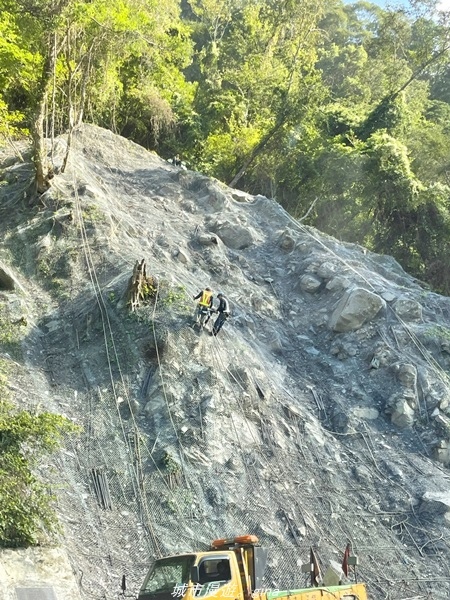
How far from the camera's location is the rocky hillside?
41.4 feet

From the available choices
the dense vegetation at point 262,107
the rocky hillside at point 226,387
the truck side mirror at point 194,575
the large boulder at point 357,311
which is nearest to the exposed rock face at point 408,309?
the rocky hillside at point 226,387

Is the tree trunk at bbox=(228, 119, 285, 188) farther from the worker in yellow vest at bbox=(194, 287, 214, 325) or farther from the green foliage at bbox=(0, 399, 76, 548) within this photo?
the green foliage at bbox=(0, 399, 76, 548)

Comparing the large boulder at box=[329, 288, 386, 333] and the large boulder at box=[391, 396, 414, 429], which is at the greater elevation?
the large boulder at box=[329, 288, 386, 333]

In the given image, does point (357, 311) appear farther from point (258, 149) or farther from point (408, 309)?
point (258, 149)

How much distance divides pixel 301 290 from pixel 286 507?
8.73 metres

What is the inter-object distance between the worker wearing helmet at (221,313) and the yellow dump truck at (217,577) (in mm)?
8043

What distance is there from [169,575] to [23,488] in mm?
3166

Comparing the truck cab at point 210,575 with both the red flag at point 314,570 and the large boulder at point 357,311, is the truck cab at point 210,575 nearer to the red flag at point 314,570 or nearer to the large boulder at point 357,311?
the red flag at point 314,570

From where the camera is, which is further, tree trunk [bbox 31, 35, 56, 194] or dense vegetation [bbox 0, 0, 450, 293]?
dense vegetation [bbox 0, 0, 450, 293]

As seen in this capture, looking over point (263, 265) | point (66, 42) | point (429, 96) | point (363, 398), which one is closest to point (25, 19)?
point (66, 42)

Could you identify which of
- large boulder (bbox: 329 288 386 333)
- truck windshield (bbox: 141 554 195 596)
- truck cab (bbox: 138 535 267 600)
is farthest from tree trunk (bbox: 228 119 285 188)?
truck windshield (bbox: 141 554 195 596)

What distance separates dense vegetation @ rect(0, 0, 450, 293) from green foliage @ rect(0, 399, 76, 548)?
38.7 ft

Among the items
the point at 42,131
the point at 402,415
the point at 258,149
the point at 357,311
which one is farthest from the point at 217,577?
the point at 258,149

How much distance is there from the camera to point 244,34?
42.1 meters
